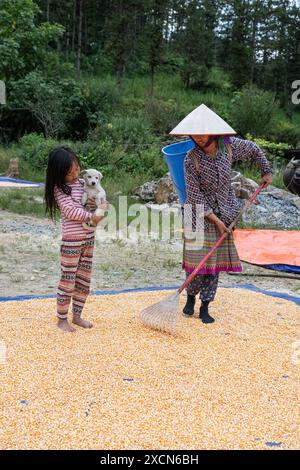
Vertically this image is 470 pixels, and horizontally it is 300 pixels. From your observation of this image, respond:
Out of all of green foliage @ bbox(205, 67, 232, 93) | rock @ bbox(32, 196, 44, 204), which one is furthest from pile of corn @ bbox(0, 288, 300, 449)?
green foliage @ bbox(205, 67, 232, 93)

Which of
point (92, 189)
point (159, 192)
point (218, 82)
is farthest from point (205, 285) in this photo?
point (218, 82)

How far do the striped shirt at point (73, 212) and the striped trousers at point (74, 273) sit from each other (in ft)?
0.13

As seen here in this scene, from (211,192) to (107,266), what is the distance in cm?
179

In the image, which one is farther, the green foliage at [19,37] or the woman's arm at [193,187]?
the green foliage at [19,37]

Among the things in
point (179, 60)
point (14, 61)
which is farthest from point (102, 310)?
point (179, 60)

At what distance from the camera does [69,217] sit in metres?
2.77

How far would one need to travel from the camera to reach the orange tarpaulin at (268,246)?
5078 millimetres

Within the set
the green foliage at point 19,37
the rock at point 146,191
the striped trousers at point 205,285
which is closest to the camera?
the striped trousers at point 205,285

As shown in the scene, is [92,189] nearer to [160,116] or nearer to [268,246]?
[268,246]

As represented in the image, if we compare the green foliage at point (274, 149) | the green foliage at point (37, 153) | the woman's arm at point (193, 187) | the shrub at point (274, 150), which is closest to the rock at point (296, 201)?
the green foliage at point (37, 153)

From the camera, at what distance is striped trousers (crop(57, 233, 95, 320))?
9.24 ft

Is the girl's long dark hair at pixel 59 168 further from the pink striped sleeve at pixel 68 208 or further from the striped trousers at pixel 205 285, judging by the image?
the striped trousers at pixel 205 285
